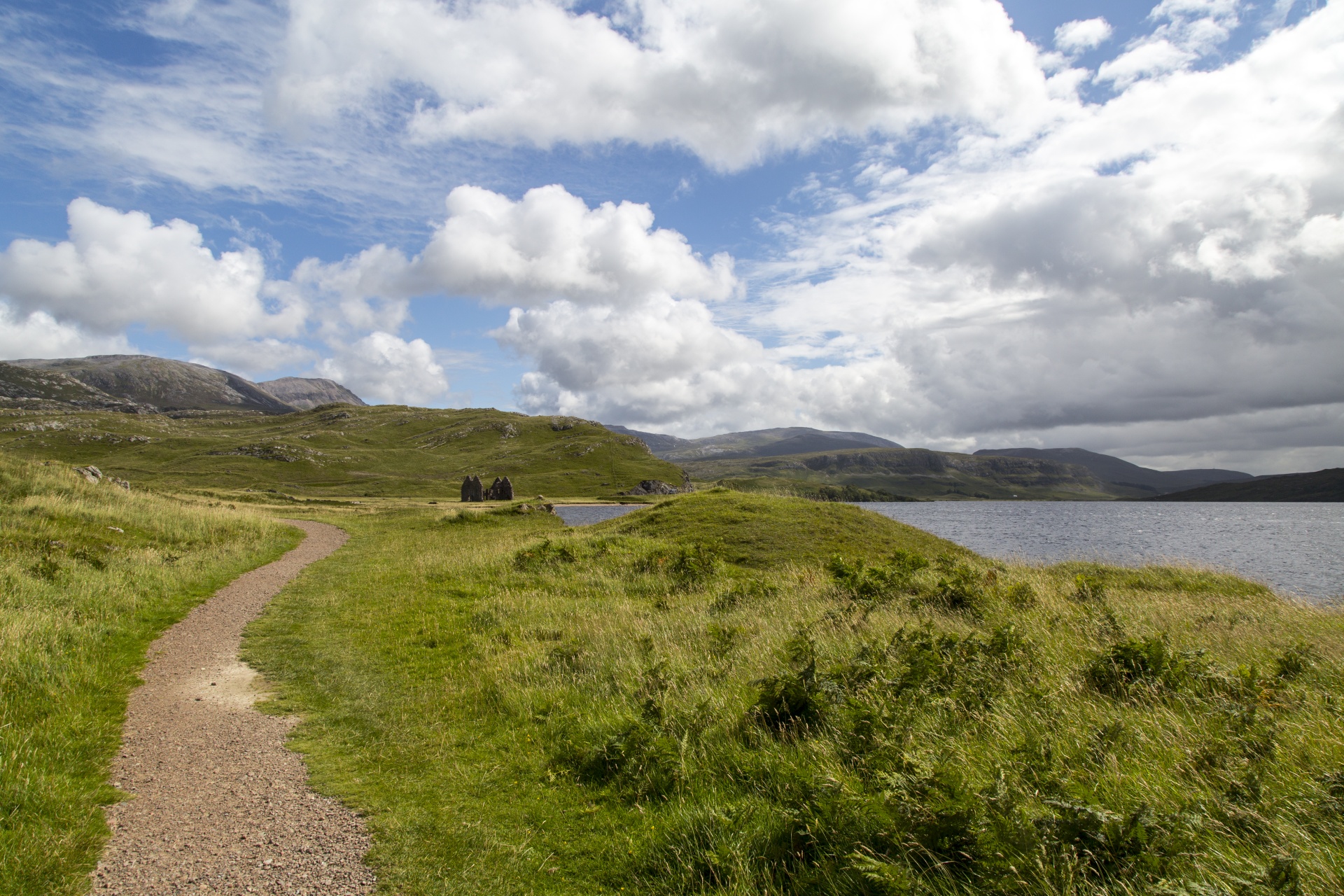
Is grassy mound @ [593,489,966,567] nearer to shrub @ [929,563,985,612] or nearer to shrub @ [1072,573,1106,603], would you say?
shrub @ [929,563,985,612]

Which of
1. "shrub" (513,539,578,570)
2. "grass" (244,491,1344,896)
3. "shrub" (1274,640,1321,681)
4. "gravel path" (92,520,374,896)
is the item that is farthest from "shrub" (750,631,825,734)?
"shrub" (513,539,578,570)

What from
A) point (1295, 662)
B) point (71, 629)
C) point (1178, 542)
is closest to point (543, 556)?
point (71, 629)

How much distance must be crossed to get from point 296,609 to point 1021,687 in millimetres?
19849

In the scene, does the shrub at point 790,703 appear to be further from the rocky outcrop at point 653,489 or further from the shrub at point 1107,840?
the rocky outcrop at point 653,489

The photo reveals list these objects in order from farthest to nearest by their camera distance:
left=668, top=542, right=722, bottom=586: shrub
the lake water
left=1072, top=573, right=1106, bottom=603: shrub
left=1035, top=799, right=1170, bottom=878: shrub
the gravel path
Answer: the lake water
left=668, top=542, right=722, bottom=586: shrub
left=1072, top=573, right=1106, bottom=603: shrub
the gravel path
left=1035, top=799, right=1170, bottom=878: shrub

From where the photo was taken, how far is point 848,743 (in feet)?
25.4

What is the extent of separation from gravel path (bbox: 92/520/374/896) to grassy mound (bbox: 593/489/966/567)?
2197cm

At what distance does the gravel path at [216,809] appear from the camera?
6176 mm

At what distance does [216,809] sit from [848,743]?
7819 millimetres

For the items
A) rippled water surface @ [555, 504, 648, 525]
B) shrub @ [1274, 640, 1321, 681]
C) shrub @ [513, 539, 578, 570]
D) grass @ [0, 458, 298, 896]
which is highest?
shrub @ [1274, 640, 1321, 681]

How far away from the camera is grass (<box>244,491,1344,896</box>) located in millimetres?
5133

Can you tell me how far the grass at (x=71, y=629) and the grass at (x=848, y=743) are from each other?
252 centimetres

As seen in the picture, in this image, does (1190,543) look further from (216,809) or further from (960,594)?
(216,809)

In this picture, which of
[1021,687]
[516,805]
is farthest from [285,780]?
[1021,687]
